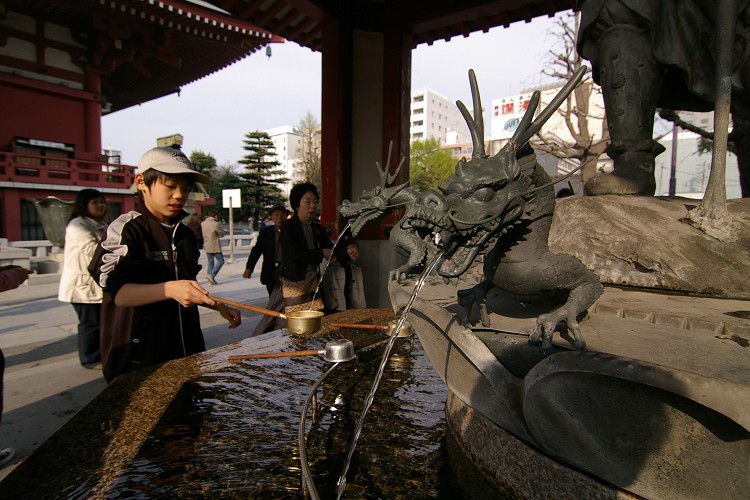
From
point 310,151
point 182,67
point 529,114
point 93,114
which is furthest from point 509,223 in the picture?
point 310,151

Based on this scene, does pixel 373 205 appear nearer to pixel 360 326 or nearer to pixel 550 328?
pixel 360 326

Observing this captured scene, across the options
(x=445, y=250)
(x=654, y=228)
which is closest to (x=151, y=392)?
(x=445, y=250)

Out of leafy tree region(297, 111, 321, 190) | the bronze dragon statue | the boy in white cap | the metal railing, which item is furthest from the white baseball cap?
leafy tree region(297, 111, 321, 190)

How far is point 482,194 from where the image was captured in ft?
5.08

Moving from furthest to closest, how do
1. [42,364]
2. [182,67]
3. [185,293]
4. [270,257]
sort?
[182,67] < [270,257] < [42,364] < [185,293]

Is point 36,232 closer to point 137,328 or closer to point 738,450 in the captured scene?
point 137,328

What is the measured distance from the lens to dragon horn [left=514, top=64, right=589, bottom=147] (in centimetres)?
153

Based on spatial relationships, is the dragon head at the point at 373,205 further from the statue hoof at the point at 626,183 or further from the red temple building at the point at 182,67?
the red temple building at the point at 182,67

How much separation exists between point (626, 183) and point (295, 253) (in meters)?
2.70

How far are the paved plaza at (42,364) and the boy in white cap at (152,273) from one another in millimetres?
713

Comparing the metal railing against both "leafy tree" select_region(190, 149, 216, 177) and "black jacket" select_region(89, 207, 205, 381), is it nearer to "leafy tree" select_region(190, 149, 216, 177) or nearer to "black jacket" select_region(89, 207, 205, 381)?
"black jacket" select_region(89, 207, 205, 381)

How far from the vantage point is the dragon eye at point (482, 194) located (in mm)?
1549

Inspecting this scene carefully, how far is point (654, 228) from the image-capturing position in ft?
7.51

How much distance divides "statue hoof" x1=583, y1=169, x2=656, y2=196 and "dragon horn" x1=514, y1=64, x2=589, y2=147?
1.35 meters
